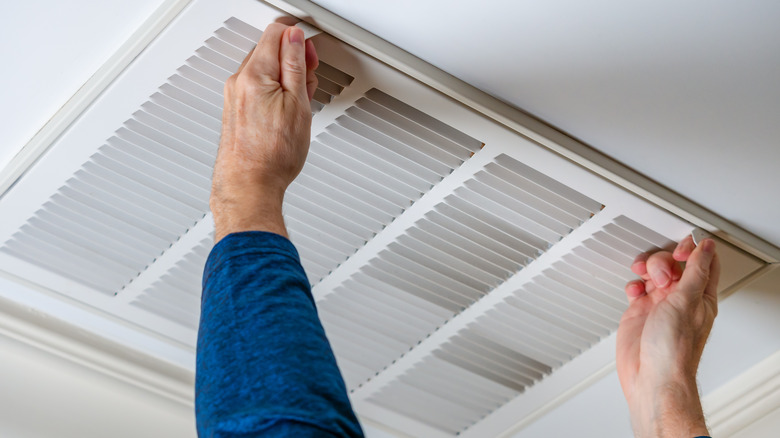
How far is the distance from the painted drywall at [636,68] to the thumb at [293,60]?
0.06 meters

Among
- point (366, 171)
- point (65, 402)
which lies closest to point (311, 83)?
point (366, 171)

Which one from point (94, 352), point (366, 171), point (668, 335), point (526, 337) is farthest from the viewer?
point (94, 352)

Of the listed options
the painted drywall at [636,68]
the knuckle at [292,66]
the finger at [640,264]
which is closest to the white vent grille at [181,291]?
the knuckle at [292,66]

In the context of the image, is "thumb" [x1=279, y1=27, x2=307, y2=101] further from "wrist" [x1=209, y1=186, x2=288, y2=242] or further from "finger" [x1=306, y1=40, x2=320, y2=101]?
"wrist" [x1=209, y1=186, x2=288, y2=242]

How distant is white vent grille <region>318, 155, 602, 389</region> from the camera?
1143 millimetres

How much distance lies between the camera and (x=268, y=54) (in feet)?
3.18

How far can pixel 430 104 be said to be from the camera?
3.46 feet

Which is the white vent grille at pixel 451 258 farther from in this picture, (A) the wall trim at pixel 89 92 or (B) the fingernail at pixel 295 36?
(A) the wall trim at pixel 89 92

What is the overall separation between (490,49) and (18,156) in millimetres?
708

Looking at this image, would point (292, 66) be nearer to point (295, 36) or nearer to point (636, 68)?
point (295, 36)

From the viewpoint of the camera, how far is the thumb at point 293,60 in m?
0.96

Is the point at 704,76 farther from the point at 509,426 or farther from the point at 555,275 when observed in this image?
the point at 509,426

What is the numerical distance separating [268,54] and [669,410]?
31.9 inches

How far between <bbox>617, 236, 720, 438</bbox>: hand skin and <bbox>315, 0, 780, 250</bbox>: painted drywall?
14 centimetres
